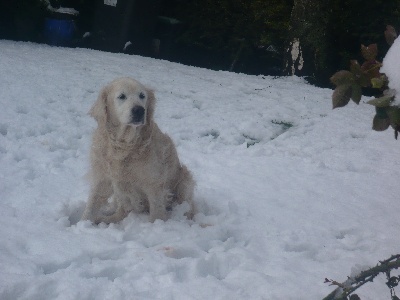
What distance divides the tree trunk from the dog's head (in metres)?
6.14

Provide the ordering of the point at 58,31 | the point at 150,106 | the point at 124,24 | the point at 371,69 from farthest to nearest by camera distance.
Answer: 1. the point at 124,24
2. the point at 58,31
3. the point at 150,106
4. the point at 371,69

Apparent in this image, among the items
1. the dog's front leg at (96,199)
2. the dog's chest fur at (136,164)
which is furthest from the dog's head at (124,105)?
the dog's front leg at (96,199)

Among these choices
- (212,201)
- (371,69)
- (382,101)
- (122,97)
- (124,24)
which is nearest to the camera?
(382,101)

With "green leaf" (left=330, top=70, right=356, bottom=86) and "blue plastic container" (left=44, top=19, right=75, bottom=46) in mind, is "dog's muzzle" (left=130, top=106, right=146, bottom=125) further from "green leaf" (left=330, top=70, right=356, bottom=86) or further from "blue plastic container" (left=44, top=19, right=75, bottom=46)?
"blue plastic container" (left=44, top=19, right=75, bottom=46)

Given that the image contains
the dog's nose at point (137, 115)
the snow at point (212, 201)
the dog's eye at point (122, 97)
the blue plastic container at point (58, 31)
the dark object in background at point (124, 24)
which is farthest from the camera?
the dark object in background at point (124, 24)

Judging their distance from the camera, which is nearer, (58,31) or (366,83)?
(366,83)

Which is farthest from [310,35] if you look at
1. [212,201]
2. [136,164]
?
[136,164]

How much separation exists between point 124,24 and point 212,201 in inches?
296

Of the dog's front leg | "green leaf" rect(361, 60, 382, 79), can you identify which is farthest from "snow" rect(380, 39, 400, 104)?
the dog's front leg

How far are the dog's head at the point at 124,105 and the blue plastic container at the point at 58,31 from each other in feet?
24.0

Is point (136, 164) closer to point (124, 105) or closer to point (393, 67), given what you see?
point (124, 105)

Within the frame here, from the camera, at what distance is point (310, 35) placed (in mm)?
8672

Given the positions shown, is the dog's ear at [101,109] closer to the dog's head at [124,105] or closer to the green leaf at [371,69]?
the dog's head at [124,105]

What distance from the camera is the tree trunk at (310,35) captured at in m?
8.65
